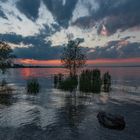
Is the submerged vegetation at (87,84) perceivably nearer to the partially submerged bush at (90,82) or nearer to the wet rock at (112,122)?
the partially submerged bush at (90,82)

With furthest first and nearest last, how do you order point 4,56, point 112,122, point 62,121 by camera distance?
point 4,56 < point 62,121 < point 112,122

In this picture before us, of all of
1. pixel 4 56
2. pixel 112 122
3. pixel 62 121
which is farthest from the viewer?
pixel 4 56

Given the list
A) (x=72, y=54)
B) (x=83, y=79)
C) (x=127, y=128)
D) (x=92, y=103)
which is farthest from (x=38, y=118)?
(x=72, y=54)

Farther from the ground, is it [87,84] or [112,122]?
[87,84]

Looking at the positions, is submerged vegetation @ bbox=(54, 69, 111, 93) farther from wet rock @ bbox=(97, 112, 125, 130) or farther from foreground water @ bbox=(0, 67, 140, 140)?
wet rock @ bbox=(97, 112, 125, 130)

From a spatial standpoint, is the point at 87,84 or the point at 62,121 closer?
the point at 62,121

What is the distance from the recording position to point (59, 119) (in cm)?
4331

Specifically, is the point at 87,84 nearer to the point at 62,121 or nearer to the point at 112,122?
the point at 62,121

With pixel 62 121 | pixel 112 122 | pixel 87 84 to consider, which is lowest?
pixel 62 121

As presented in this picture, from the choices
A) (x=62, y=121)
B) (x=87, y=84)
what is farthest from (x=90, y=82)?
(x=62, y=121)

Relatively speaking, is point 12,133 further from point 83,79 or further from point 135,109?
point 83,79

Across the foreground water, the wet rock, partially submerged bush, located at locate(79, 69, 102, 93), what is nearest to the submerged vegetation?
partially submerged bush, located at locate(79, 69, 102, 93)

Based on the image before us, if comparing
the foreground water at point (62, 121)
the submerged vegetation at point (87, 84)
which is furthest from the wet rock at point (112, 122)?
the submerged vegetation at point (87, 84)

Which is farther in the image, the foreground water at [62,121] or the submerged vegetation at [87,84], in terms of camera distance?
the submerged vegetation at [87,84]
